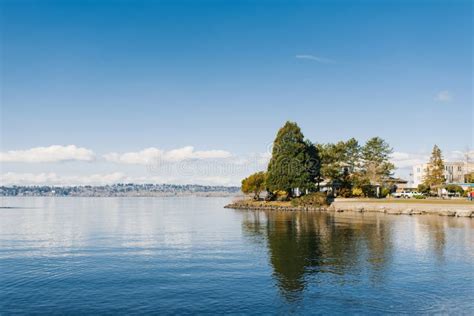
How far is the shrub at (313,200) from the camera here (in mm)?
128500

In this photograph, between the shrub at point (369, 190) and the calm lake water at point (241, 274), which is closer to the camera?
the calm lake water at point (241, 274)

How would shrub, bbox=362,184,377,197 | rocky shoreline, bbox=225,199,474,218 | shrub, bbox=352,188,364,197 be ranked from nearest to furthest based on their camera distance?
rocky shoreline, bbox=225,199,474,218, shrub, bbox=352,188,364,197, shrub, bbox=362,184,377,197

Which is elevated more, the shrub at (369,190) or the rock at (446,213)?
the shrub at (369,190)

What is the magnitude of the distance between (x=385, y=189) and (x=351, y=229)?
7991cm

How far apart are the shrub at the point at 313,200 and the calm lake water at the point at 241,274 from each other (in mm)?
63662

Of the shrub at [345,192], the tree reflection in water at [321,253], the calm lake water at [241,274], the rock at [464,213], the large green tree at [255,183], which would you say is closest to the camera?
the calm lake water at [241,274]

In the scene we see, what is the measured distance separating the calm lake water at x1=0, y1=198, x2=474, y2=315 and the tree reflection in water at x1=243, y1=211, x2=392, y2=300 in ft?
0.43

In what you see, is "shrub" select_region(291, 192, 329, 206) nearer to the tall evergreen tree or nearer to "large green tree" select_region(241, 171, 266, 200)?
"large green tree" select_region(241, 171, 266, 200)

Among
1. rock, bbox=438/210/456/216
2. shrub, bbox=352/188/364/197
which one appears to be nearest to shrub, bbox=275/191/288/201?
shrub, bbox=352/188/364/197

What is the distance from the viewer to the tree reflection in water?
36.5 meters

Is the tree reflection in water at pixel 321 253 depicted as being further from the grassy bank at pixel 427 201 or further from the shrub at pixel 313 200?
the shrub at pixel 313 200

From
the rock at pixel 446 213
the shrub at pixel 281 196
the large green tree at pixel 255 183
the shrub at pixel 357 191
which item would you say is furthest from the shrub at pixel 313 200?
the rock at pixel 446 213

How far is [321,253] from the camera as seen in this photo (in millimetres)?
48375

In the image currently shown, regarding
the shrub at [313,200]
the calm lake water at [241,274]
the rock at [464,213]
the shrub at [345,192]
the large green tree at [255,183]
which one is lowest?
the calm lake water at [241,274]
